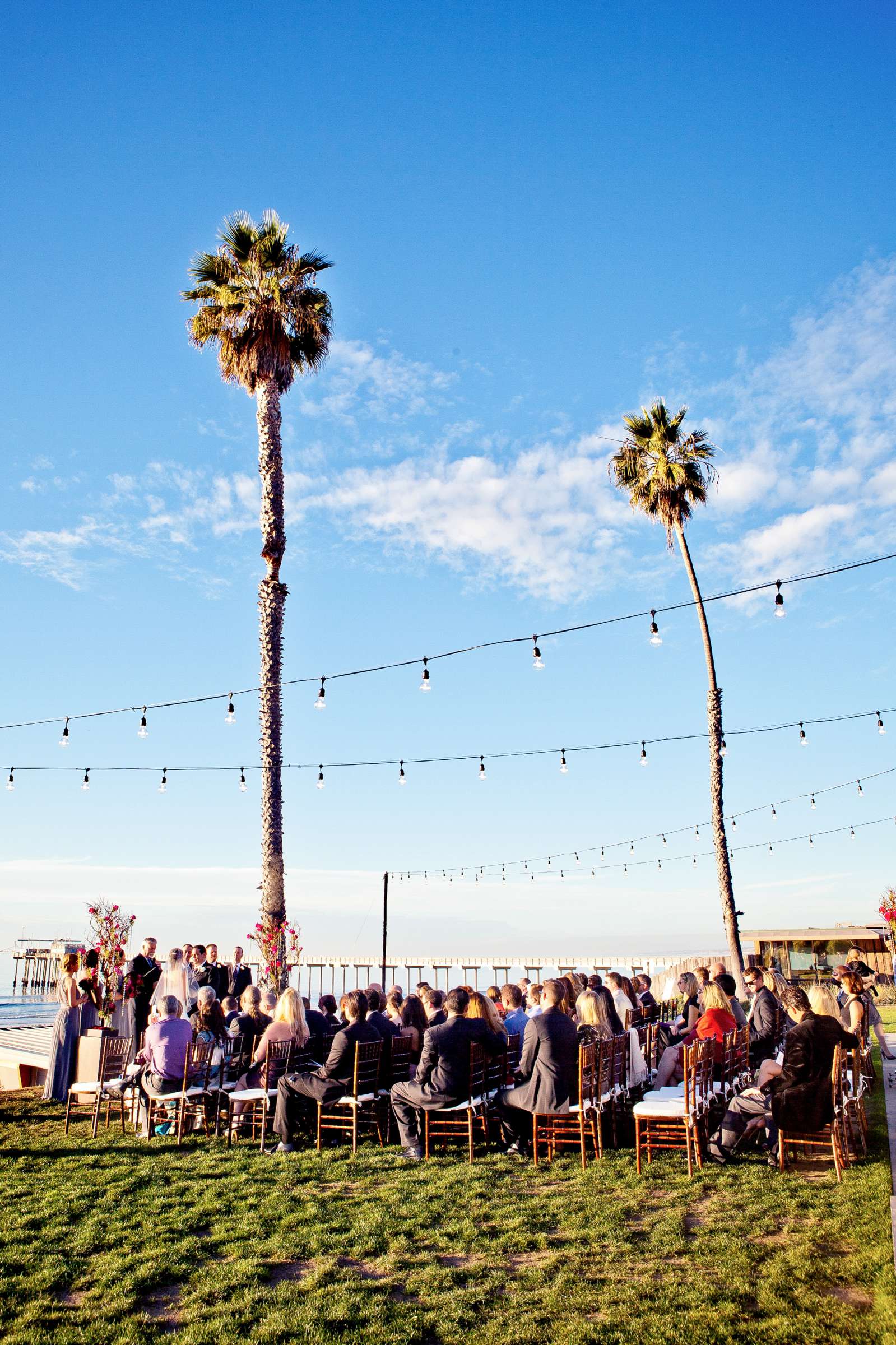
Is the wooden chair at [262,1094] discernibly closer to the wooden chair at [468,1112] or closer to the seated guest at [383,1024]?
the seated guest at [383,1024]

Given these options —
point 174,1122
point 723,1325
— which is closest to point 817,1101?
point 723,1325

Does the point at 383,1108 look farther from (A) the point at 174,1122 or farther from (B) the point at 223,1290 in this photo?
(B) the point at 223,1290

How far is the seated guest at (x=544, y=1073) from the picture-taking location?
7.29 meters

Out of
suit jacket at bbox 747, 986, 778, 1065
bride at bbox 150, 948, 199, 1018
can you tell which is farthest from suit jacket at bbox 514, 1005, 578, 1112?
bride at bbox 150, 948, 199, 1018

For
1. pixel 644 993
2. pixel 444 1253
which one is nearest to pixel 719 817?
pixel 644 993

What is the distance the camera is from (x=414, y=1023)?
954 centimetres

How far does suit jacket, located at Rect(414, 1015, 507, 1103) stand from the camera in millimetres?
7484

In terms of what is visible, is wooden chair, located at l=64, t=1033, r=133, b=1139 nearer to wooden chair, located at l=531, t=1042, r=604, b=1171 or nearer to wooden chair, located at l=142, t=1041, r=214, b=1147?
wooden chair, located at l=142, t=1041, r=214, b=1147

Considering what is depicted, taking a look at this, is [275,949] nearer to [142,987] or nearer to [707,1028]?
[142,987]

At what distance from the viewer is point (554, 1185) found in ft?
21.1

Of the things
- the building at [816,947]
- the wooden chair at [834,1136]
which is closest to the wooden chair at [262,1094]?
the wooden chair at [834,1136]

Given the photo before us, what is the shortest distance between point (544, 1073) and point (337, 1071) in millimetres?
1855

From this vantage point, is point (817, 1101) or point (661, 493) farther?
point (661, 493)

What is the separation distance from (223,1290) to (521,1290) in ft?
4.90
